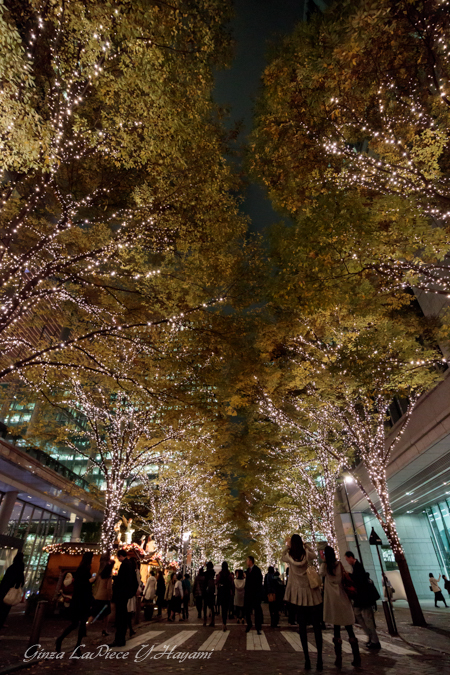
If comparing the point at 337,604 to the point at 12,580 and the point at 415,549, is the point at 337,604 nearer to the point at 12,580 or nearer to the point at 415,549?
the point at 12,580

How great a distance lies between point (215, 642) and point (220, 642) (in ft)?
0.33

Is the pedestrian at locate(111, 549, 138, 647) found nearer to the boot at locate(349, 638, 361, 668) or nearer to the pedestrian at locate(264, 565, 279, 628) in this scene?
the boot at locate(349, 638, 361, 668)

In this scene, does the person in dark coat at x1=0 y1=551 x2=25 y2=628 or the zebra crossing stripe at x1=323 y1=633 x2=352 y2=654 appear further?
the person in dark coat at x1=0 y1=551 x2=25 y2=628

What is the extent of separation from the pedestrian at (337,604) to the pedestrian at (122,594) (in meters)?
3.22

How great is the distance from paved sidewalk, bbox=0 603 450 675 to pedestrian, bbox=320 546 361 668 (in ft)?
0.87

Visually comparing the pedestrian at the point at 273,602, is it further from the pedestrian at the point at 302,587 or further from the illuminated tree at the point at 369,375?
the pedestrian at the point at 302,587

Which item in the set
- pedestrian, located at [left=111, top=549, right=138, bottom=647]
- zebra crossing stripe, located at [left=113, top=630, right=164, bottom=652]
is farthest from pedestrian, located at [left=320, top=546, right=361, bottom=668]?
zebra crossing stripe, located at [left=113, top=630, right=164, bottom=652]

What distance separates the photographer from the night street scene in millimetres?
5277

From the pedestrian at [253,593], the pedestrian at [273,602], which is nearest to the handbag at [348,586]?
the pedestrian at [253,593]

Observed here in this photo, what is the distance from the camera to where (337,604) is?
4.73 m

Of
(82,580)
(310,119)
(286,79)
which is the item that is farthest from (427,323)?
(82,580)

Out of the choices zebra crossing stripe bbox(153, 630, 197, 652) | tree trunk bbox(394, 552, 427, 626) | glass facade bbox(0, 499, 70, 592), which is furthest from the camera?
glass facade bbox(0, 499, 70, 592)

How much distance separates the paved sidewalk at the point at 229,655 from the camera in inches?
171

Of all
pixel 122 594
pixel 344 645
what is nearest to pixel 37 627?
pixel 122 594
